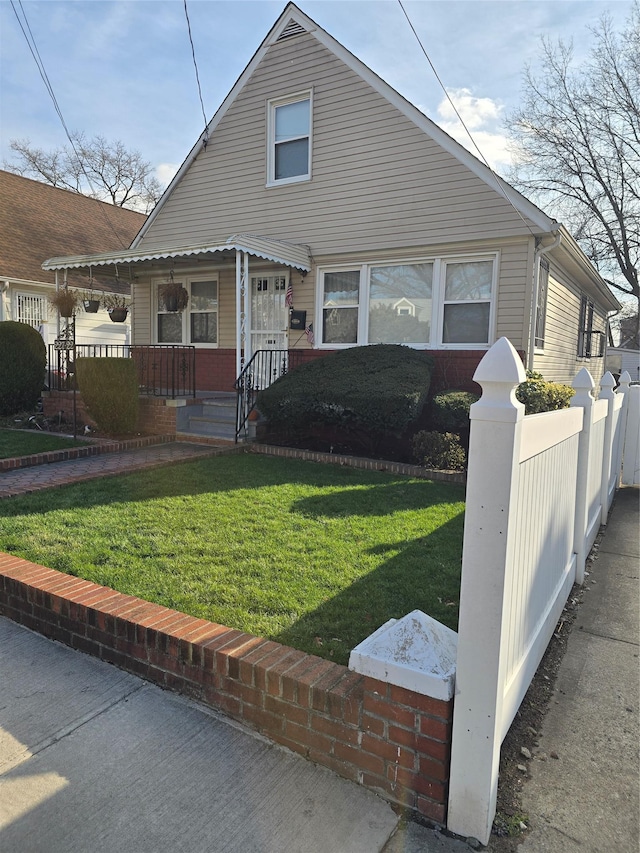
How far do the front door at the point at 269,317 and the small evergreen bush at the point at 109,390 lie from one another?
2780 millimetres

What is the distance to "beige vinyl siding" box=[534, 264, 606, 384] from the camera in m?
10.5

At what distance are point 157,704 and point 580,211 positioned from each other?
3040 centimetres

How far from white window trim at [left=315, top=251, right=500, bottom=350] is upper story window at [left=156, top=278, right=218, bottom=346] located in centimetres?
255

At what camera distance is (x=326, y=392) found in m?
7.91

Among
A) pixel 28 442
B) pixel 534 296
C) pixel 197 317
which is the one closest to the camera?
pixel 28 442

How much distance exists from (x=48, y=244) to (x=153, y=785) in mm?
17669

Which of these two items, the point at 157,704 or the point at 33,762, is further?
the point at 157,704

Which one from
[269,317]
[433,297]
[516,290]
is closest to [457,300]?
[433,297]

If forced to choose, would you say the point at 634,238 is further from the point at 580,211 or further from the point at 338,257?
the point at 338,257

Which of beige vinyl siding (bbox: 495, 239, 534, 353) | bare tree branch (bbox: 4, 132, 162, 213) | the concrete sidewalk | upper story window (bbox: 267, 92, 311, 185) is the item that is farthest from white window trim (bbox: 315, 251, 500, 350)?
bare tree branch (bbox: 4, 132, 162, 213)

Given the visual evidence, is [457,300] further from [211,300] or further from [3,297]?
[3,297]

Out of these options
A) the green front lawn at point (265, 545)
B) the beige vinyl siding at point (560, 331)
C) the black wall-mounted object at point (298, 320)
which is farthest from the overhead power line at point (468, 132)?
the green front lawn at point (265, 545)

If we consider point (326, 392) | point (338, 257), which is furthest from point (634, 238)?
point (326, 392)

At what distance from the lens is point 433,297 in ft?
32.0
